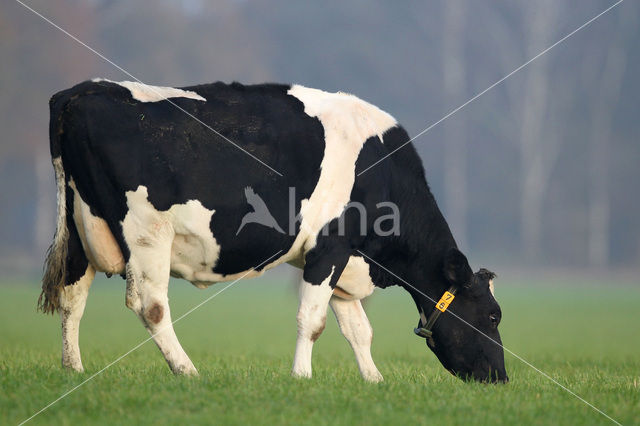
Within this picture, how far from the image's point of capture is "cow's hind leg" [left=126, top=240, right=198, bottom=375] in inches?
296

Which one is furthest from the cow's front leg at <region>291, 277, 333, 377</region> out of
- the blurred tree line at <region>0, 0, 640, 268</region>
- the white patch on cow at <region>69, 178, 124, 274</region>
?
the blurred tree line at <region>0, 0, 640, 268</region>

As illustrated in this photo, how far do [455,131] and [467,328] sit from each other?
56015 millimetres

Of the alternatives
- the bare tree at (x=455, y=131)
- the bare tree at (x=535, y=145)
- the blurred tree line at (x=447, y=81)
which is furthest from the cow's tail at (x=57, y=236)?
the bare tree at (x=535, y=145)

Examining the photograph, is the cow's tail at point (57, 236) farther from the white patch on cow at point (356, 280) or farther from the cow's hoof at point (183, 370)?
the white patch on cow at point (356, 280)

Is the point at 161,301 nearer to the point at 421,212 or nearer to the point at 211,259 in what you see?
the point at 211,259

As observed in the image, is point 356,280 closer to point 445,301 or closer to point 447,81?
point 445,301

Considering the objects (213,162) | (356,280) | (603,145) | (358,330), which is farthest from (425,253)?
(603,145)

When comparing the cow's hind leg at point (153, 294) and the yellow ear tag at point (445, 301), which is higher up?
the yellow ear tag at point (445, 301)

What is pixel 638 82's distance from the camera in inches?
2574

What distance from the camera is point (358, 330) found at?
8922mm

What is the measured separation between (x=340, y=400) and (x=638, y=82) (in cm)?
6399

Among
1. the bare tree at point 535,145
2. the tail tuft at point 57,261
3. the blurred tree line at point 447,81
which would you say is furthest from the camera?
the bare tree at point 535,145

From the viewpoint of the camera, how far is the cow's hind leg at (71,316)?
26.6 ft

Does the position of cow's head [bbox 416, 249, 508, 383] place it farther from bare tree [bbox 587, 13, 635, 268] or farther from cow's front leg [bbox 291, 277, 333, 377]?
bare tree [bbox 587, 13, 635, 268]
